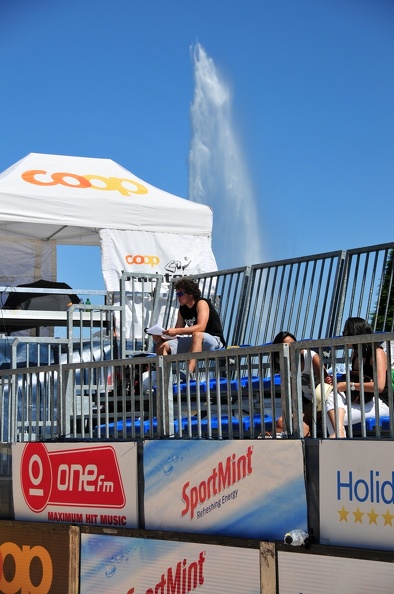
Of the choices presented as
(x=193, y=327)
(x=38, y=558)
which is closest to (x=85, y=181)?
(x=193, y=327)

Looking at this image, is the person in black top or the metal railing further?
the person in black top

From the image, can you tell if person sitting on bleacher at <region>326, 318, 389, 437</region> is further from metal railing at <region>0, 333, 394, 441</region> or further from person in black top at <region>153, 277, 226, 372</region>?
person in black top at <region>153, 277, 226, 372</region>

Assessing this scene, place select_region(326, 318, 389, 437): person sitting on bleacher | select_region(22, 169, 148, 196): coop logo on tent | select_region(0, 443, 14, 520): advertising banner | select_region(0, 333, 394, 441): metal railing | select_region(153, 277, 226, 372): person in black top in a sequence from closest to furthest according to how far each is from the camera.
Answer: select_region(326, 318, 389, 437): person sitting on bleacher, select_region(0, 333, 394, 441): metal railing, select_region(0, 443, 14, 520): advertising banner, select_region(153, 277, 226, 372): person in black top, select_region(22, 169, 148, 196): coop logo on tent

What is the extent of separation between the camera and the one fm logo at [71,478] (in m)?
7.51

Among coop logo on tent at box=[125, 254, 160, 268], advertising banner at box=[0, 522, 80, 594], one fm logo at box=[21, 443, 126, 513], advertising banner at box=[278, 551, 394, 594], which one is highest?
coop logo on tent at box=[125, 254, 160, 268]

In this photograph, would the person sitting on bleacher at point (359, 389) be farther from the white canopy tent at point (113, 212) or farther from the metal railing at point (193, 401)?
the white canopy tent at point (113, 212)

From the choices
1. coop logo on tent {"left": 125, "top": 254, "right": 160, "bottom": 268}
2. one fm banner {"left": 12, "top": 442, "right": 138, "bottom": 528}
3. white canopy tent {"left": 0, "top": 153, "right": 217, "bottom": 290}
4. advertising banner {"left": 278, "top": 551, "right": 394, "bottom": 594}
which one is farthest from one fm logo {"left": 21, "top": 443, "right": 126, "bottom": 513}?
coop logo on tent {"left": 125, "top": 254, "right": 160, "bottom": 268}

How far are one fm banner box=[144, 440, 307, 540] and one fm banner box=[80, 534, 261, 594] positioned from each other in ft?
0.49

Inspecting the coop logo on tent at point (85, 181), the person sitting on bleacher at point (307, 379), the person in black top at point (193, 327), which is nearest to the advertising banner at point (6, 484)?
the person in black top at point (193, 327)

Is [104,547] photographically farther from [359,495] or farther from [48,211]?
[48,211]

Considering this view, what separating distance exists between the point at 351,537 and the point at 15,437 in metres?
3.87

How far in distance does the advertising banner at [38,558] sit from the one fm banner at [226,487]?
0.93 meters

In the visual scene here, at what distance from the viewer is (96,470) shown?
7645 mm

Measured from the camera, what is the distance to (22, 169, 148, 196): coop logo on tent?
42.2ft
